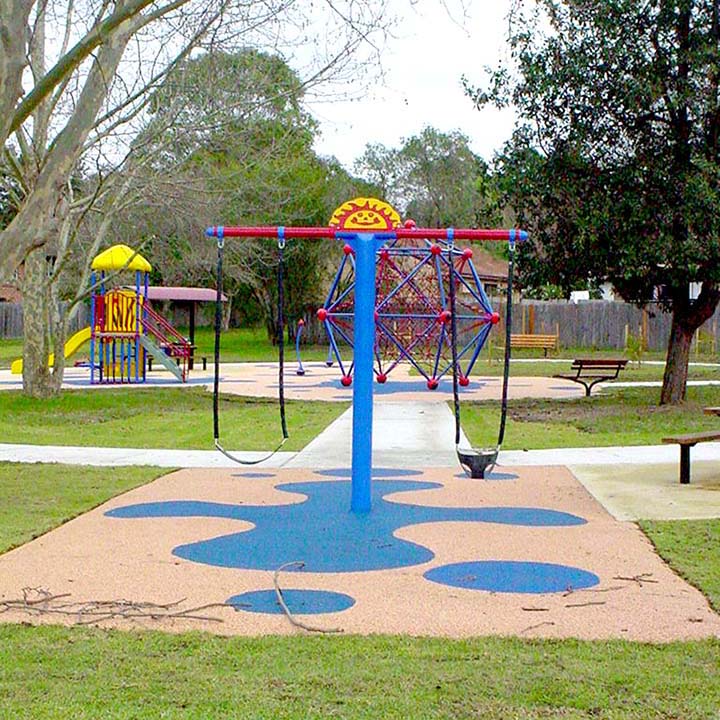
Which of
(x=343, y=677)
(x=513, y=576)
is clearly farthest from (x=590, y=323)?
(x=343, y=677)

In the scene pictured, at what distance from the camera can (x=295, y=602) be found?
6504mm

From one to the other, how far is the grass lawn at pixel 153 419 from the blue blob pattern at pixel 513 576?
719cm

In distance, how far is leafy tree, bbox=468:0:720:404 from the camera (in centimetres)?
1756

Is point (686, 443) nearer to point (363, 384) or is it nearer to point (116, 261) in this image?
point (363, 384)

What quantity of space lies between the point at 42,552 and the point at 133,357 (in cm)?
2127

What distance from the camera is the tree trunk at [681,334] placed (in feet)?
64.2

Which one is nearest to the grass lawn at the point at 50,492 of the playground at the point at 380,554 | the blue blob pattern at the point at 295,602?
the playground at the point at 380,554

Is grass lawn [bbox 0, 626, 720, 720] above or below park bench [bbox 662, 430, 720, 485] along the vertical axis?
below

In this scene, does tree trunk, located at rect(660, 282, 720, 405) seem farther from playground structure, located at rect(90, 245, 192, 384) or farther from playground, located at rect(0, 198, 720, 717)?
playground structure, located at rect(90, 245, 192, 384)

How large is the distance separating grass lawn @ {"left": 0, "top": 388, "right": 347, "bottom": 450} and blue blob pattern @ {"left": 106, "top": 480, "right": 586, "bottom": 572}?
4557mm

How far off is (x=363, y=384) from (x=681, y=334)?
11.5 meters

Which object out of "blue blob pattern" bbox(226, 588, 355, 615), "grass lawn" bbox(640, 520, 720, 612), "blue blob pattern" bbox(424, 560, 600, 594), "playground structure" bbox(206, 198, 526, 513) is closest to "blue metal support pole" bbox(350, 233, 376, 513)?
"playground structure" bbox(206, 198, 526, 513)

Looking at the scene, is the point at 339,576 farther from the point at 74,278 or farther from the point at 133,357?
the point at 74,278

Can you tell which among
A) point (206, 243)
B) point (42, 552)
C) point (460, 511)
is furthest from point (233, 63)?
point (206, 243)
